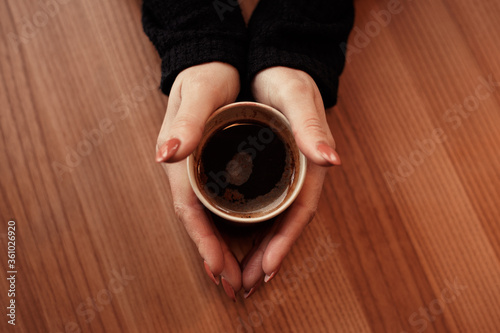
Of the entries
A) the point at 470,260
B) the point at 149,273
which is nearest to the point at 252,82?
the point at 149,273

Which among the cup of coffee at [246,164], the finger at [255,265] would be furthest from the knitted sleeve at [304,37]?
the finger at [255,265]

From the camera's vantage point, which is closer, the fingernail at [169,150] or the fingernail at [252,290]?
the fingernail at [169,150]

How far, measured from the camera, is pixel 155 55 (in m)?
0.63

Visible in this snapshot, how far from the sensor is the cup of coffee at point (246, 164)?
49 centimetres

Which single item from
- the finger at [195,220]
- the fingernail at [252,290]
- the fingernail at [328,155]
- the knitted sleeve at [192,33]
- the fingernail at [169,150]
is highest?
the knitted sleeve at [192,33]

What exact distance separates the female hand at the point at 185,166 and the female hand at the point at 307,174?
36 millimetres

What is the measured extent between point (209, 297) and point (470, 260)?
465 millimetres

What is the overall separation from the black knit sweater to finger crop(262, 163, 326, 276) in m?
0.15

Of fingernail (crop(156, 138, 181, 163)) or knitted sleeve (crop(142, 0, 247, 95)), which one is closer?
fingernail (crop(156, 138, 181, 163))

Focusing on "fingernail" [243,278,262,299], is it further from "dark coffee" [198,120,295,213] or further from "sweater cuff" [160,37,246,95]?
"sweater cuff" [160,37,246,95]

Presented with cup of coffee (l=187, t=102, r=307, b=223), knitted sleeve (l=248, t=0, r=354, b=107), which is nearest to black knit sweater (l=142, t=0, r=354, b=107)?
knitted sleeve (l=248, t=0, r=354, b=107)

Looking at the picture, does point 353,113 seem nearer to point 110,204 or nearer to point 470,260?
point 470,260

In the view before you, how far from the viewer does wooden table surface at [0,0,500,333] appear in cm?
58

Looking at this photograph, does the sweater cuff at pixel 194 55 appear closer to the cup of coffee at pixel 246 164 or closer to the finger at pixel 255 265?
the cup of coffee at pixel 246 164
